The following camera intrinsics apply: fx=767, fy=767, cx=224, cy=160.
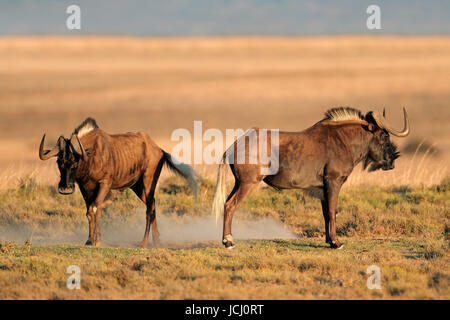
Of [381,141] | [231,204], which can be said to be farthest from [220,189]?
[381,141]

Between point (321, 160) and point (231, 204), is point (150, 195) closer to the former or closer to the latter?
point (231, 204)

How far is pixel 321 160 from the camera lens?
40.2ft

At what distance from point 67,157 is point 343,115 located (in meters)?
4.55

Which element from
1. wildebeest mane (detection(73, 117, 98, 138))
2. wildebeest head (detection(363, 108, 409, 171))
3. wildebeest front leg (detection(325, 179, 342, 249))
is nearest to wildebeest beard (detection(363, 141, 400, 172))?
wildebeest head (detection(363, 108, 409, 171))

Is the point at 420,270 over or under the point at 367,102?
under

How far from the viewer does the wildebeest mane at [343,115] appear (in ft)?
41.8

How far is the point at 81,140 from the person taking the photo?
41.1 feet

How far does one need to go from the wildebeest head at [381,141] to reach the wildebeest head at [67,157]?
472 cm

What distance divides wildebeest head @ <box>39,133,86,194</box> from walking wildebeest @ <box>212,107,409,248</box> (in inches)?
88.5
